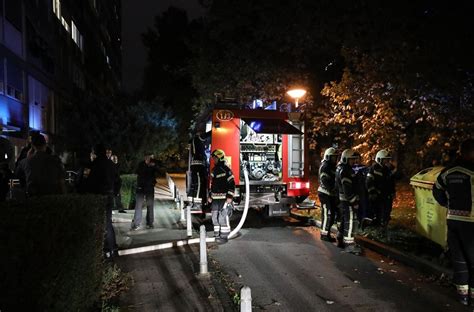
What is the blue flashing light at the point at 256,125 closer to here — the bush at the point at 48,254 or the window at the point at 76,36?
the bush at the point at 48,254

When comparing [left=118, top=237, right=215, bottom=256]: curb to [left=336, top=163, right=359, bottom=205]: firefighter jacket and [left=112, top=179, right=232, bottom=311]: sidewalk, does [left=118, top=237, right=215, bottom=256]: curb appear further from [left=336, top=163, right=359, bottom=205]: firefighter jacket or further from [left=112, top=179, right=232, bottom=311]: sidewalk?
[left=336, top=163, right=359, bottom=205]: firefighter jacket

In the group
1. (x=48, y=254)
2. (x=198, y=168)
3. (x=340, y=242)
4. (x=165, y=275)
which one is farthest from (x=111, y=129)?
(x=48, y=254)

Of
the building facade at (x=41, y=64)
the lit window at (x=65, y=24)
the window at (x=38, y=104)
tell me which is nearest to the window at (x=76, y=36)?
the building facade at (x=41, y=64)

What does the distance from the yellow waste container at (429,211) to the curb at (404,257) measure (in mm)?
697

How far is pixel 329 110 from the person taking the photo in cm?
1667

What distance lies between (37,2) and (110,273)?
1870 cm

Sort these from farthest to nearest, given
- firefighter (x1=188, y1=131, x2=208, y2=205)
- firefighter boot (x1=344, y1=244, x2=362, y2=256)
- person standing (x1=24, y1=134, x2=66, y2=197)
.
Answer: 1. firefighter (x1=188, y1=131, x2=208, y2=205)
2. firefighter boot (x1=344, y1=244, x2=362, y2=256)
3. person standing (x1=24, y1=134, x2=66, y2=197)

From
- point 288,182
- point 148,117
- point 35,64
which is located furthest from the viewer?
point 148,117

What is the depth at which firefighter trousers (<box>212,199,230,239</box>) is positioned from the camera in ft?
30.1

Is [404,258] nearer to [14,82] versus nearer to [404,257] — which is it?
[404,257]

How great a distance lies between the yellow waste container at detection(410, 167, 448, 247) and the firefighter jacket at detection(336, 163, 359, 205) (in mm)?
1285

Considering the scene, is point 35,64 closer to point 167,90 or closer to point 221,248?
point 221,248

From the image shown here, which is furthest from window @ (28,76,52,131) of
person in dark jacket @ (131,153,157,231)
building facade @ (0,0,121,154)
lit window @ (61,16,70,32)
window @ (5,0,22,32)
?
person in dark jacket @ (131,153,157,231)

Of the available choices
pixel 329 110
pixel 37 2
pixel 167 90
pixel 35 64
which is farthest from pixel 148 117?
pixel 167 90
